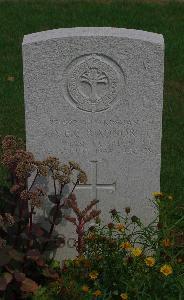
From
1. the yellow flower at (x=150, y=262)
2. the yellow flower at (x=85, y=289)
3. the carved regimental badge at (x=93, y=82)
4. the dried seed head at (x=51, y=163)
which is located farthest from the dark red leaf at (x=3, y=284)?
the carved regimental badge at (x=93, y=82)

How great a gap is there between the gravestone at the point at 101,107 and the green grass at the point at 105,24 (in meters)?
1.22

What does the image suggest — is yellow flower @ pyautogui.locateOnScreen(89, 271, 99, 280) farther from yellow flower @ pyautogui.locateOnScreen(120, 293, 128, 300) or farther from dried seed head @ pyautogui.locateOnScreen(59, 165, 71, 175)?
dried seed head @ pyautogui.locateOnScreen(59, 165, 71, 175)

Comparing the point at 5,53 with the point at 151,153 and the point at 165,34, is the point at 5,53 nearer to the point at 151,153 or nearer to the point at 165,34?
the point at 165,34

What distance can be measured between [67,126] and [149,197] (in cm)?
69

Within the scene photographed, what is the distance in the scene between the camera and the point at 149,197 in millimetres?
4574

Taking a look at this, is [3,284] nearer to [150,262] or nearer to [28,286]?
[28,286]

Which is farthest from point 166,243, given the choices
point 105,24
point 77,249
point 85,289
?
point 105,24

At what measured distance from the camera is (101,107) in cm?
434

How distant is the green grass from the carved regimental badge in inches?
61.0

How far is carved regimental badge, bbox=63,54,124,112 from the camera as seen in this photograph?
13.9 feet

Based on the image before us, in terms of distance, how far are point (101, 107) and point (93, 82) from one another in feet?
0.52

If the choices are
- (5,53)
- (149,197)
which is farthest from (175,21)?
(149,197)

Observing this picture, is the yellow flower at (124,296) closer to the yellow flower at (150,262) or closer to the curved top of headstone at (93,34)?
the yellow flower at (150,262)

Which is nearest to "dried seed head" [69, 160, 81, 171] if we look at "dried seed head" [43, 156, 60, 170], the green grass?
"dried seed head" [43, 156, 60, 170]
